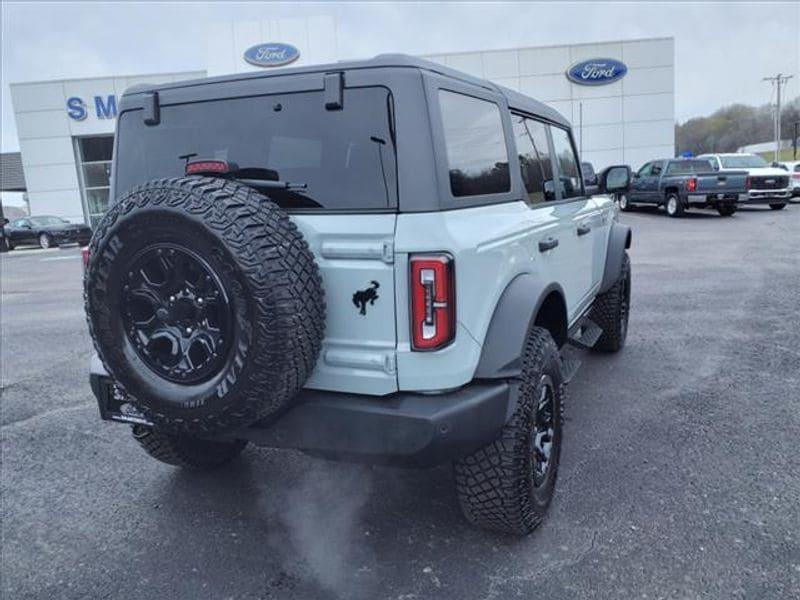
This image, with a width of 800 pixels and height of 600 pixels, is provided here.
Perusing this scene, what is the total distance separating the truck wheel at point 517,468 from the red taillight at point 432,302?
0.51 meters

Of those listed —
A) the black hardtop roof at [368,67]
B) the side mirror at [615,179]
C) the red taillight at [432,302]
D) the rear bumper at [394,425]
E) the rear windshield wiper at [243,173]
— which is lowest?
the rear bumper at [394,425]

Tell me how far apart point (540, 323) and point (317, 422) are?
4.33 feet

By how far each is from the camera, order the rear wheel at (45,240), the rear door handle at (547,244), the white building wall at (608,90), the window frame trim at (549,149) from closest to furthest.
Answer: the rear door handle at (547,244) → the window frame trim at (549,149) → the rear wheel at (45,240) → the white building wall at (608,90)

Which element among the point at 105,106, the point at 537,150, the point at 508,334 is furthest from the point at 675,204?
the point at 105,106

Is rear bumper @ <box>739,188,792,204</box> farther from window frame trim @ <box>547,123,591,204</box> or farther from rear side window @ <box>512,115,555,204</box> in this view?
rear side window @ <box>512,115,555,204</box>

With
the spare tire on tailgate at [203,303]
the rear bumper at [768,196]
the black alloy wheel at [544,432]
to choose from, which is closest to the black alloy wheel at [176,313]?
the spare tire on tailgate at [203,303]

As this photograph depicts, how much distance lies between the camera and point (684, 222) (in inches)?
690

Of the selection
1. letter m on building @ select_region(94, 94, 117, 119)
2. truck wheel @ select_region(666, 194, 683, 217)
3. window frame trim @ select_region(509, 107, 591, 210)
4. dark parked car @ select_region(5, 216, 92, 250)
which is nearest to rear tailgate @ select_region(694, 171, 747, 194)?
truck wheel @ select_region(666, 194, 683, 217)

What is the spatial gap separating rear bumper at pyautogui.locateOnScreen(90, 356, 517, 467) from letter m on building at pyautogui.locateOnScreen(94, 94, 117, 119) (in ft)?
95.5

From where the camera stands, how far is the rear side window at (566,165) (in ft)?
13.7

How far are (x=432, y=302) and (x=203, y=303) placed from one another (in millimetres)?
825

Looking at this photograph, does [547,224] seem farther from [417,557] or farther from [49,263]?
[49,263]

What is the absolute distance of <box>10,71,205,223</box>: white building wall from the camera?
27.5 metres

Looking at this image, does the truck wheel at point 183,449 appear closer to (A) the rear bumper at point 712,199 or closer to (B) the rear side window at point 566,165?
(B) the rear side window at point 566,165
